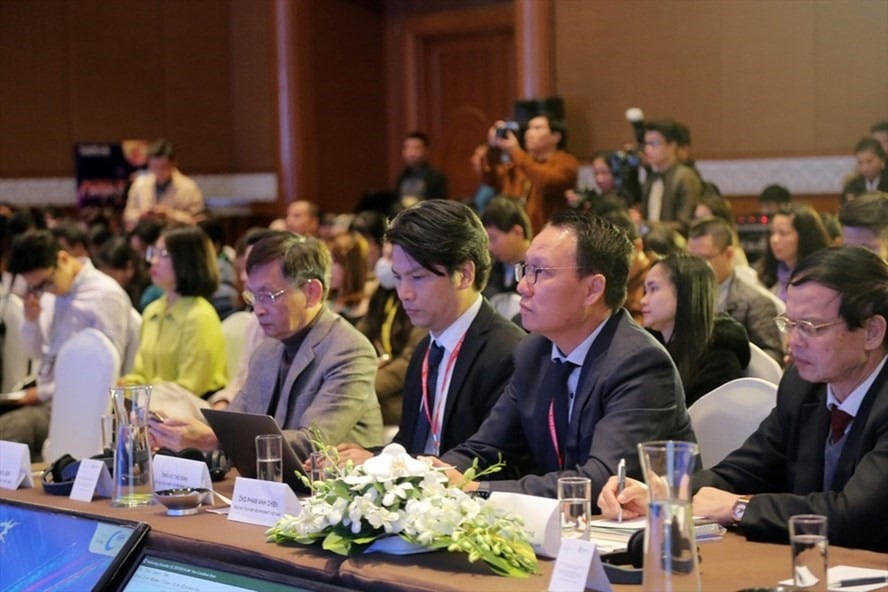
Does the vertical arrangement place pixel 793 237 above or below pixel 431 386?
above

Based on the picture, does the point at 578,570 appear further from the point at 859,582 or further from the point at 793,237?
the point at 793,237

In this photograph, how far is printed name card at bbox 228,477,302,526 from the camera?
2.65 meters

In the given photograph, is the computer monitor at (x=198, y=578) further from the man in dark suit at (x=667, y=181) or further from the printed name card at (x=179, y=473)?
the man in dark suit at (x=667, y=181)

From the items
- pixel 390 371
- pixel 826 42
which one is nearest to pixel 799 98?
pixel 826 42

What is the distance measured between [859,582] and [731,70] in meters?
7.05

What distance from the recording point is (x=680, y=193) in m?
8.04

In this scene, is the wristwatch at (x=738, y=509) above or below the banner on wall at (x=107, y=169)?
below

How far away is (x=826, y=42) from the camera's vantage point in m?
8.09

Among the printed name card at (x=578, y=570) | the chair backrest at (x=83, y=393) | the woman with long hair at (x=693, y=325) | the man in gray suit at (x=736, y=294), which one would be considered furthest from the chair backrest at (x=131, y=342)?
the printed name card at (x=578, y=570)

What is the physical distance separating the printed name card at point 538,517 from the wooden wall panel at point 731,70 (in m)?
5.41

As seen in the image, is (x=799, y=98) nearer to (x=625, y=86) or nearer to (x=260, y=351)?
(x=625, y=86)

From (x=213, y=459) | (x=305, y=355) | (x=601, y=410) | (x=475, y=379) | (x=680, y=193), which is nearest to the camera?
(x=601, y=410)

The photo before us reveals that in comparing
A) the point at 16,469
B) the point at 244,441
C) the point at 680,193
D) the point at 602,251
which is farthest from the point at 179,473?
the point at 680,193

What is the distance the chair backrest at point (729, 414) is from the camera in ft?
10.9
